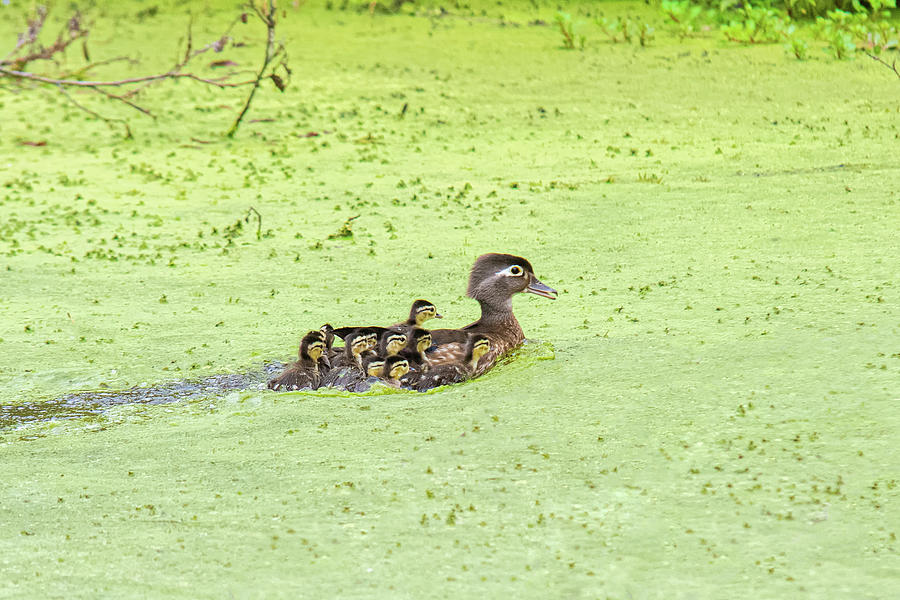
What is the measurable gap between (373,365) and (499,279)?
74cm

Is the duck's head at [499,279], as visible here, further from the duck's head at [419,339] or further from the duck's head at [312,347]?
the duck's head at [312,347]

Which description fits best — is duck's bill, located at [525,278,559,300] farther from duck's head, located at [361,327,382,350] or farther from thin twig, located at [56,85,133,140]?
thin twig, located at [56,85,133,140]

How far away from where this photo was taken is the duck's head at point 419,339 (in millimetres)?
4484

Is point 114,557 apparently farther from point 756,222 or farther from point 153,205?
point 153,205

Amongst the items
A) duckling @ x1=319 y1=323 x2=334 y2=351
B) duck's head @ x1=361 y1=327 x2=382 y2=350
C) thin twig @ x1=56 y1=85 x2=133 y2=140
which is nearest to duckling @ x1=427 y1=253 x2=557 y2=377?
duck's head @ x1=361 y1=327 x2=382 y2=350

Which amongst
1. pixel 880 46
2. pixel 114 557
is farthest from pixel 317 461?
pixel 880 46

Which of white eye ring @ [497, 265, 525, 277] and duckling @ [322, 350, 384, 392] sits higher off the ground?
white eye ring @ [497, 265, 525, 277]

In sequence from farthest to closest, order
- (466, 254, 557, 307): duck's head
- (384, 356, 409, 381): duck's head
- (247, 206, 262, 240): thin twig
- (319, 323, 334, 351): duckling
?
(247, 206, 262, 240): thin twig < (466, 254, 557, 307): duck's head < (319, 323, 334, 351): duckling < (384, 356, 409, 381): duck's head

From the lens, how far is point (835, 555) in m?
3.08

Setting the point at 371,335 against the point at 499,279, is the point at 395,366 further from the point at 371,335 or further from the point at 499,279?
the point at 499,279

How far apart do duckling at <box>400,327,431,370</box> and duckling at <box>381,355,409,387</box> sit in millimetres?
66

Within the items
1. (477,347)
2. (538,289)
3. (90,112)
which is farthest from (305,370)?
(90,112)

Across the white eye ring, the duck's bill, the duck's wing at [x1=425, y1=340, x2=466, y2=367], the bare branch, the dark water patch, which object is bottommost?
the dark water patch

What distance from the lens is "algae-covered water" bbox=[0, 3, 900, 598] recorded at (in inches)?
126
